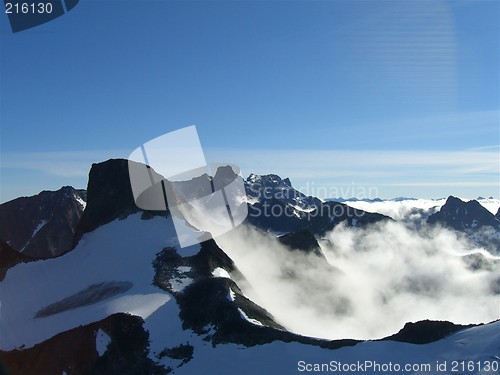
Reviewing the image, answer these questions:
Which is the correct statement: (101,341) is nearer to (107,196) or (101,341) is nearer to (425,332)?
(425,332)

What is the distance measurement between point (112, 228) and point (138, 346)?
42.8 metres

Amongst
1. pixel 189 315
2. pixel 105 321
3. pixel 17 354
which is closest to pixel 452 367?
pixel 189 315

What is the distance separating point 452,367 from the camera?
52562 millimetres

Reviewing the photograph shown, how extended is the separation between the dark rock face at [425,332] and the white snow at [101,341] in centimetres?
3942

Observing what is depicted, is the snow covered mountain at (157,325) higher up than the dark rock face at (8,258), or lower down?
lower down

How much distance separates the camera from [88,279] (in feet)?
280

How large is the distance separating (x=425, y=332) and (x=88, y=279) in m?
59.1

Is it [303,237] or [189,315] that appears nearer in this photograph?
[189,315]

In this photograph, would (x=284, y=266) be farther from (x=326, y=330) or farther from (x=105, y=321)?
(x=105, y=321)

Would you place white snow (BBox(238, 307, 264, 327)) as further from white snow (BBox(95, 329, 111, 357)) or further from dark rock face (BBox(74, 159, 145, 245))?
dark rock face (BBox(74, 159, 145, 245))

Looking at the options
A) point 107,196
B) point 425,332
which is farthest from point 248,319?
point 107,196

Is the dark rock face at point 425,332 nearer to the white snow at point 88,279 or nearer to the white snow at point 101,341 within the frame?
the white snow at point 88,279

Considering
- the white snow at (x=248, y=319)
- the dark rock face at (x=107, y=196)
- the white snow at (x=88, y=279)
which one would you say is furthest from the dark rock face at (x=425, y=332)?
the dark rock face at (x=107, y=196)

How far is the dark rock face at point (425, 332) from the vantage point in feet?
198
